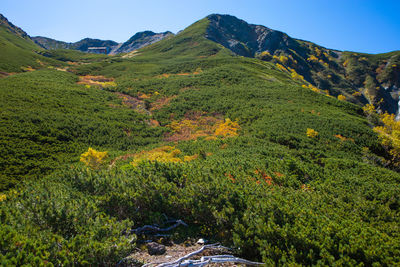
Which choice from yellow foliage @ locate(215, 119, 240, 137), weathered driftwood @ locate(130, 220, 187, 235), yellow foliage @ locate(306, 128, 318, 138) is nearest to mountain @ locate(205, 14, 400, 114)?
yellow foliage @ locate(215, 119, 240, 137)

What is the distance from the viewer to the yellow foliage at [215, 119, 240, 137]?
82.1ft

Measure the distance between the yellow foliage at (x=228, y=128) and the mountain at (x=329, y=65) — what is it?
7194cm

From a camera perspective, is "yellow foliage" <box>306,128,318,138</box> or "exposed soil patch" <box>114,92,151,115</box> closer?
"yellow foliage" <box>306,128,318,138</box>

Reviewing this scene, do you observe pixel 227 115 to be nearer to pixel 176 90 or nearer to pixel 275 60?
pixel 176 90

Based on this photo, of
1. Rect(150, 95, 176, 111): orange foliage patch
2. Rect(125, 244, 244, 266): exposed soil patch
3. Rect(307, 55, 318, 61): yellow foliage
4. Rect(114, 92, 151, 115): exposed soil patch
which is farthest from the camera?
Rect(307, 55, 318, 61): yellow foliage

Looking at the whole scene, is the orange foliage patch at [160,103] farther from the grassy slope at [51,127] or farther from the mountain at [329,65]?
the mountain at [329,65]

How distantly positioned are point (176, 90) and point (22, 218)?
42.1 m

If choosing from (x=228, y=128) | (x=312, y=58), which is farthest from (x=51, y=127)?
Result: (x=312, y=58)

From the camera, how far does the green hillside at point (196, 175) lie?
424 centimetres

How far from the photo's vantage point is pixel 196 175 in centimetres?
789

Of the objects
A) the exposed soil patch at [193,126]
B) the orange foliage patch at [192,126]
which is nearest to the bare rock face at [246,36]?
the exposed soil patch at [193,126]

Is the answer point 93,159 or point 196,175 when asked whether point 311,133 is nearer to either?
point 196,175

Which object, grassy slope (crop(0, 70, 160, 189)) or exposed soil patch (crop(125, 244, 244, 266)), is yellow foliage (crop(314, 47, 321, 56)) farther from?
exposed soil patch (crop(125, 244, 244, 266))

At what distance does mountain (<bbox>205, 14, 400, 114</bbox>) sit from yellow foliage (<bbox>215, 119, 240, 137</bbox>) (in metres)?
71.9
